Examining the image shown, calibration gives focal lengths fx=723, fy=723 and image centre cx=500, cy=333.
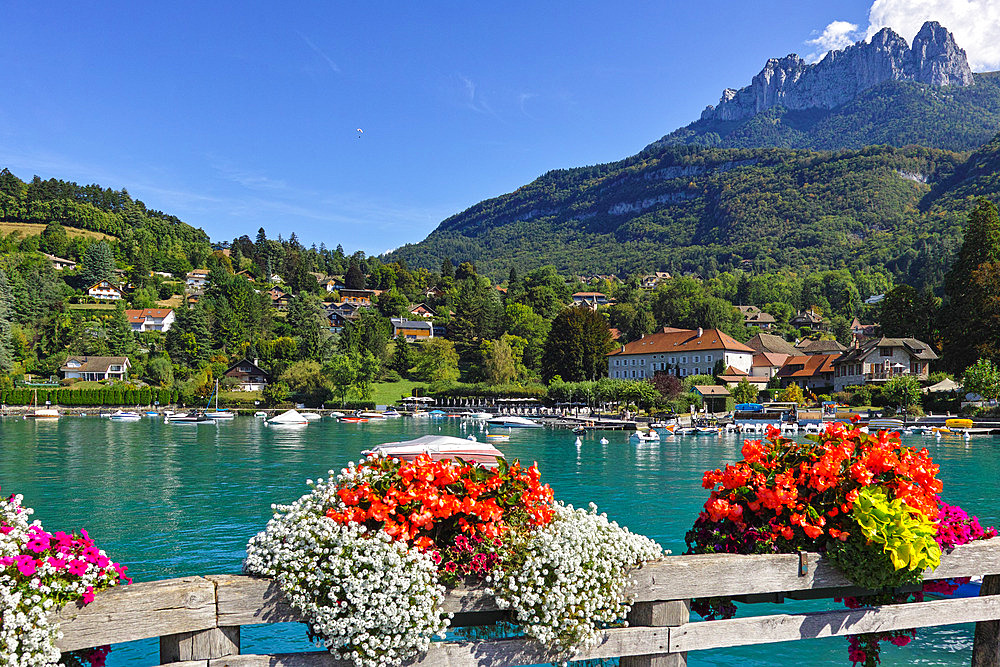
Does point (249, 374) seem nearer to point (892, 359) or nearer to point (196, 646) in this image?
point (892, 359)

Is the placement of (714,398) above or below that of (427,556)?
below

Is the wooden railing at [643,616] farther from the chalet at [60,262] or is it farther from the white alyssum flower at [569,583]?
the chalet at [60,262]

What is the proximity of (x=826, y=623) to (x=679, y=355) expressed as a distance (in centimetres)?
11139

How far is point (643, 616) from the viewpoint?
4.68 metres

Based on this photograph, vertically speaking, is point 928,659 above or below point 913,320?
below

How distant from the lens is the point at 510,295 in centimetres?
18038

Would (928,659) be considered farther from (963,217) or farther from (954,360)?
(963,217)

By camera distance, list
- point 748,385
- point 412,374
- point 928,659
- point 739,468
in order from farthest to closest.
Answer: point 412,374, point 748,385, point 928,659, point 739,468

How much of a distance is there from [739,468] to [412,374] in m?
120

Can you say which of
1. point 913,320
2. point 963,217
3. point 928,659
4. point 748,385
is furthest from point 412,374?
point 963,217

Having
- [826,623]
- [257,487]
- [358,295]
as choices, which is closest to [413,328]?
[358,295]

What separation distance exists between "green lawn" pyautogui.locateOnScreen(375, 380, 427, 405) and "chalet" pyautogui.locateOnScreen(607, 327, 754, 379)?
32.8 metres

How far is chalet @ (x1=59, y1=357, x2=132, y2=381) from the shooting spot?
4742 inches

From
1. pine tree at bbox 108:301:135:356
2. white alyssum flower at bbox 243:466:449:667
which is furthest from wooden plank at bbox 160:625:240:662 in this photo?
pine tree at bbox 108:301:135:356
